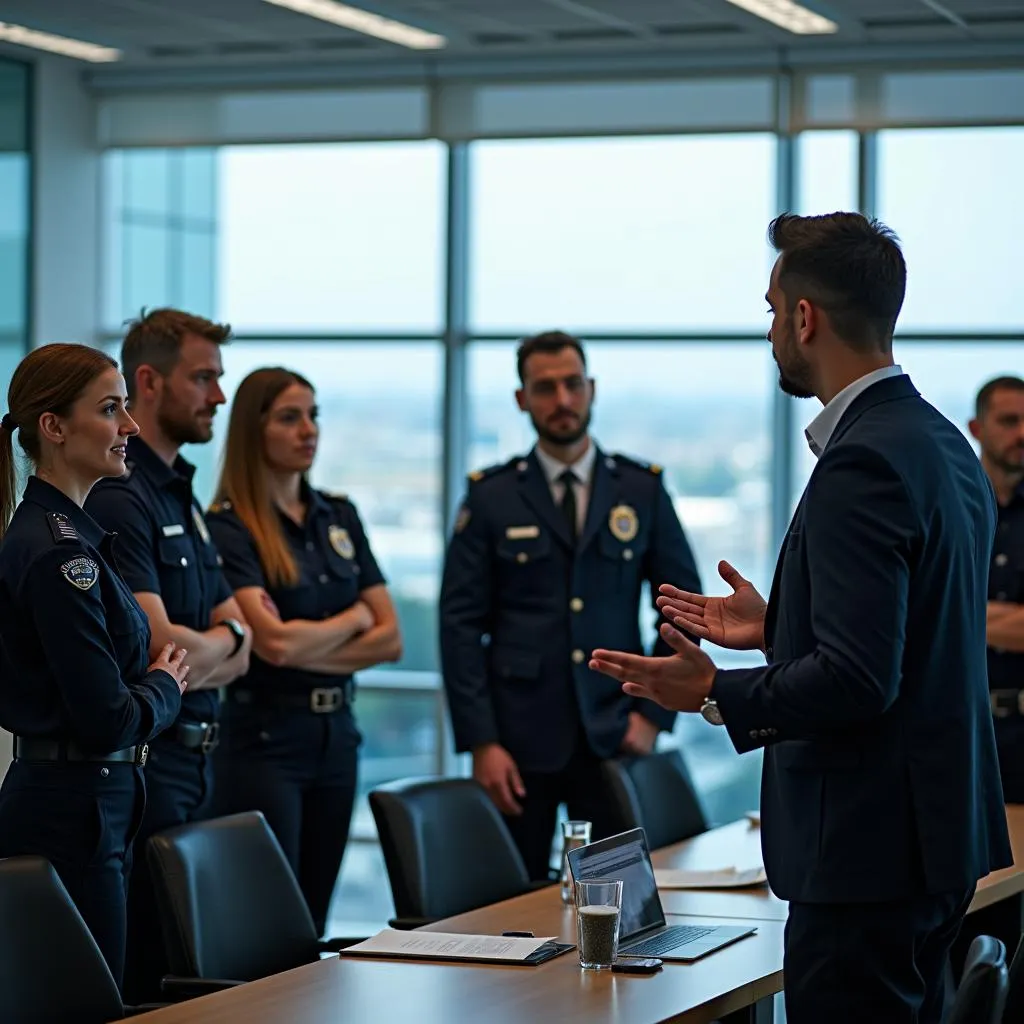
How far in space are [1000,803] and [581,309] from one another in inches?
207

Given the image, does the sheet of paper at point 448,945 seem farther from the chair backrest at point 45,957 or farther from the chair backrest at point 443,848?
the chair backrest at point 443,848

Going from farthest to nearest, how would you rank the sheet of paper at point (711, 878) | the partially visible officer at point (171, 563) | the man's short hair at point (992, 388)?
the man's short hair at point (992, 388), the partially visible officer at point (171, 563), the sheet of paper at point (711, 878)

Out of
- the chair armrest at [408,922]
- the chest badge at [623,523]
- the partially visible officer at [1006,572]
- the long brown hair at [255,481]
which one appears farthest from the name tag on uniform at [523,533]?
the chair armrest at [408,922]

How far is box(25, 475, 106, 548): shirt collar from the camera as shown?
3.57m

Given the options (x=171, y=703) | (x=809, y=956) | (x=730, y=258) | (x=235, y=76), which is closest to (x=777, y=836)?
(x=809, y=956)

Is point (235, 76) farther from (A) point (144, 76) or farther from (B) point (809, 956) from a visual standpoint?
(B) point (809, 956)

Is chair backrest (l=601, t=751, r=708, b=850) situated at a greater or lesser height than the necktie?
lesser

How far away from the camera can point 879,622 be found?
255 cm

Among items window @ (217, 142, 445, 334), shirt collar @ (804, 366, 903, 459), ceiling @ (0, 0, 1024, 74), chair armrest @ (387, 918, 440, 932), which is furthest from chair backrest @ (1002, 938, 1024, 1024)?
window @ (217, 142, 445, 334)

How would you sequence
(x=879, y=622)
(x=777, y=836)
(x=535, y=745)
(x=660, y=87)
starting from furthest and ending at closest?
1. (x=660, y=87)
2. (x=535, y=745)
3. (x=777, y=836)
4. (x=879, y=622)

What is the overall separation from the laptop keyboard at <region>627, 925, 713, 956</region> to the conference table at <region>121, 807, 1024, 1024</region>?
0.08m

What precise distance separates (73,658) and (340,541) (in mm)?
1865

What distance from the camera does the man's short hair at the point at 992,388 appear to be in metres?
5.69

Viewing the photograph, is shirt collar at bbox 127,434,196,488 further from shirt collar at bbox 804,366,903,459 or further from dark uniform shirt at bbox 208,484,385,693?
shirt collar at bbox 804,366,903,459
